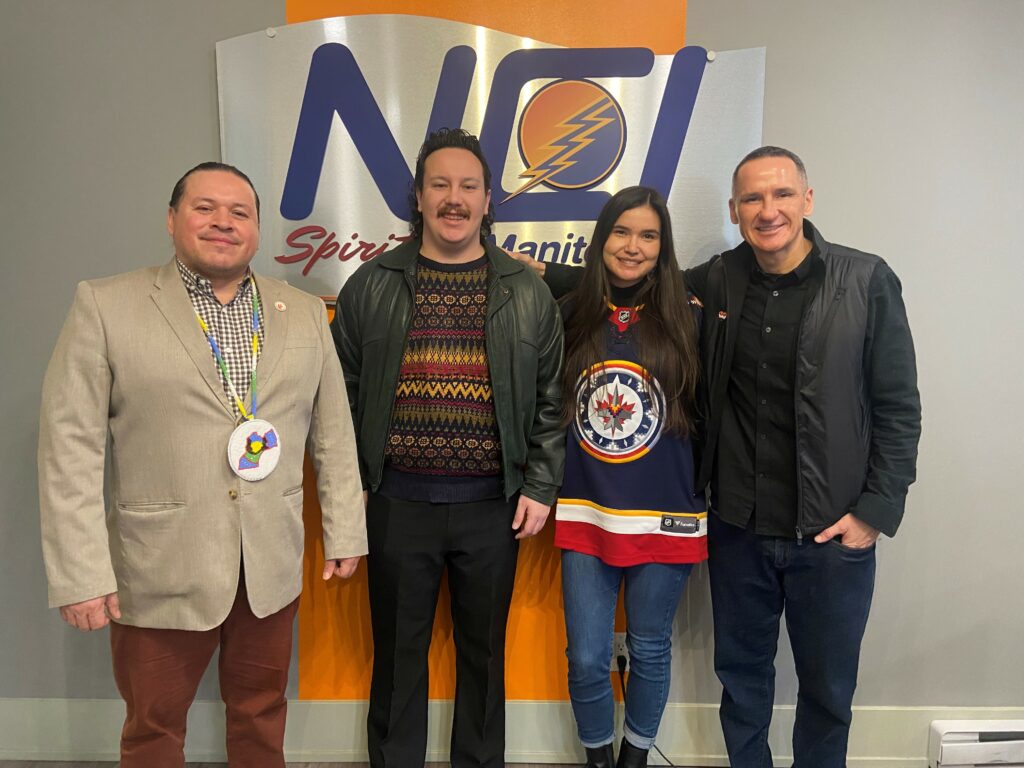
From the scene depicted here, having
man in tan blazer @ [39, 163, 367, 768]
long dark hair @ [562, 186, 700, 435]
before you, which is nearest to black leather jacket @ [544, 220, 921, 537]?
long dark hair @ [562, 186, 700, 435]

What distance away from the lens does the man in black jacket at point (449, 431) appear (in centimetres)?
184

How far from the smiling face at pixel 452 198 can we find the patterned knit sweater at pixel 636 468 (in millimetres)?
502

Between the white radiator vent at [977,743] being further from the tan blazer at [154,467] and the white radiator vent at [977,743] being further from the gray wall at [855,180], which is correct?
the tan blazer at [154,467]

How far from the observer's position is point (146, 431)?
149 centimetres

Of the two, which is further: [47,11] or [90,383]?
[47,11]

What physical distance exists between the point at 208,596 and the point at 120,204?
55.0 inches

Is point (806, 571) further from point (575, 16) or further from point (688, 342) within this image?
point (575, 16)

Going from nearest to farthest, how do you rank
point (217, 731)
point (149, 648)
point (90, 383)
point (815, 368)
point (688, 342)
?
point (90, 383) < point (149, 648) < point (815, 368) < point (688, 342) < point (217, 731)

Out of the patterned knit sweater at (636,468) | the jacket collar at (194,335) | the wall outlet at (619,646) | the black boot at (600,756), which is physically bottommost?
the black boot at (600,756)

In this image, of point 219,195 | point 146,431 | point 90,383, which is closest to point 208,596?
point 146,431

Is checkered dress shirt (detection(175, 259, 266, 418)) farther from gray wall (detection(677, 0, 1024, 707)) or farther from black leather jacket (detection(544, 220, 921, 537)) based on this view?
gray wall (detection(677, 0, 1024, 707))

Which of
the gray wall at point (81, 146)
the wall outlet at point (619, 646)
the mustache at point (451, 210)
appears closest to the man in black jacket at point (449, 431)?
the mustache at point (451, 210)

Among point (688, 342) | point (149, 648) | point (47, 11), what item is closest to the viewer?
point (149, 648)

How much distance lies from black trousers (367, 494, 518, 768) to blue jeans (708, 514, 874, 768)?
63cm
